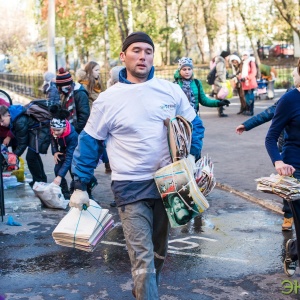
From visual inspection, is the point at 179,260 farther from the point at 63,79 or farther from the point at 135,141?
the point at 63,79

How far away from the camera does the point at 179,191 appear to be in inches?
174

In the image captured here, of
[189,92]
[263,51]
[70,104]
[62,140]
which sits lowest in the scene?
[263,51]

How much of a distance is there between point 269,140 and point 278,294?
1.19 m

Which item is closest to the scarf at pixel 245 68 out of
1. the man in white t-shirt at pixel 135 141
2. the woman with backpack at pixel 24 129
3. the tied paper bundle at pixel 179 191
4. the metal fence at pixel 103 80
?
the metal fence at pixel 103 80

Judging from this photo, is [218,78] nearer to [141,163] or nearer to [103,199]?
[103,199]

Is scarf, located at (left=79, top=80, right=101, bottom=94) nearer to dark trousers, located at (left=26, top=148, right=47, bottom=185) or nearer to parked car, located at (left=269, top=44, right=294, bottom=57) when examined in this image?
dark trousers, located at (left=26, top=148, right=47, bottom=185)

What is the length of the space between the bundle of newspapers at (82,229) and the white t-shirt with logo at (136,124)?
0.31 m

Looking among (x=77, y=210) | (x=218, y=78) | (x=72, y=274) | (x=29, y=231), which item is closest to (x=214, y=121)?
(x=218, y=78)

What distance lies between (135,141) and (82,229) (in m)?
0.68

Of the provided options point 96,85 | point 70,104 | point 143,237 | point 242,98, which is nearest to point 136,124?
point 143,237

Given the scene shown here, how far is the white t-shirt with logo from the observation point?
4.56 meters

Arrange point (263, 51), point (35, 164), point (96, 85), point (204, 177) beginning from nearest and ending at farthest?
1. point (204, 177)
2. point (35, 164)
3. point (96, 85)
4. point (263, 51)

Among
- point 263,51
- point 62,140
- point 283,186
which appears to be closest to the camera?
point 283,186

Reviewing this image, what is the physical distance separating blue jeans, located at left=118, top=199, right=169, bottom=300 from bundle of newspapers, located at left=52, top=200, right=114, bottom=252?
0.22 m
